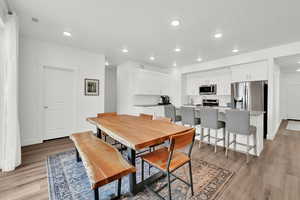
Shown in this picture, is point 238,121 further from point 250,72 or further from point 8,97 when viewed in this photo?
point 8,97

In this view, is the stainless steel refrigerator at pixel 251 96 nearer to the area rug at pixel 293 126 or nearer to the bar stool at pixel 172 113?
the bar stool at pixel 172 113

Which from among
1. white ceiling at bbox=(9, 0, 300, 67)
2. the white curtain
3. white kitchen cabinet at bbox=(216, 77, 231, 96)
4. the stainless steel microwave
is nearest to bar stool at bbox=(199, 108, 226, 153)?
white ceiling at bbox=(9, 0, 300, 67)

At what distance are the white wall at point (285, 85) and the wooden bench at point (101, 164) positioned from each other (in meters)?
8.71

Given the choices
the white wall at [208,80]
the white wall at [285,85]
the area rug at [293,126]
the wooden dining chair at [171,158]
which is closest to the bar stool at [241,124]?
the wooden dining chair at [171,158]

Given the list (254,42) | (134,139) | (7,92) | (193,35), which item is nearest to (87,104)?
(7,92)

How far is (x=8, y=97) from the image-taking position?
221 centimetres

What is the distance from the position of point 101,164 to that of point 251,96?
464 centimetres

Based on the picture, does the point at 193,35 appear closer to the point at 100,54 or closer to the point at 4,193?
the point at 100,54

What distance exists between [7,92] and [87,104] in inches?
80.3

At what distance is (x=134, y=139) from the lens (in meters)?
1.40

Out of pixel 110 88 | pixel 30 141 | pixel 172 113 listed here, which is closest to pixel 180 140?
pixel 172 113

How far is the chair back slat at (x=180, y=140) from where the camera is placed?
1330mm

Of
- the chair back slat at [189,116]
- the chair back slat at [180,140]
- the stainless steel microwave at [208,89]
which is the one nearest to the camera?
the chair back slat at [180,140]

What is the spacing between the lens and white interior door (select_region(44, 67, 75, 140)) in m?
3.61
